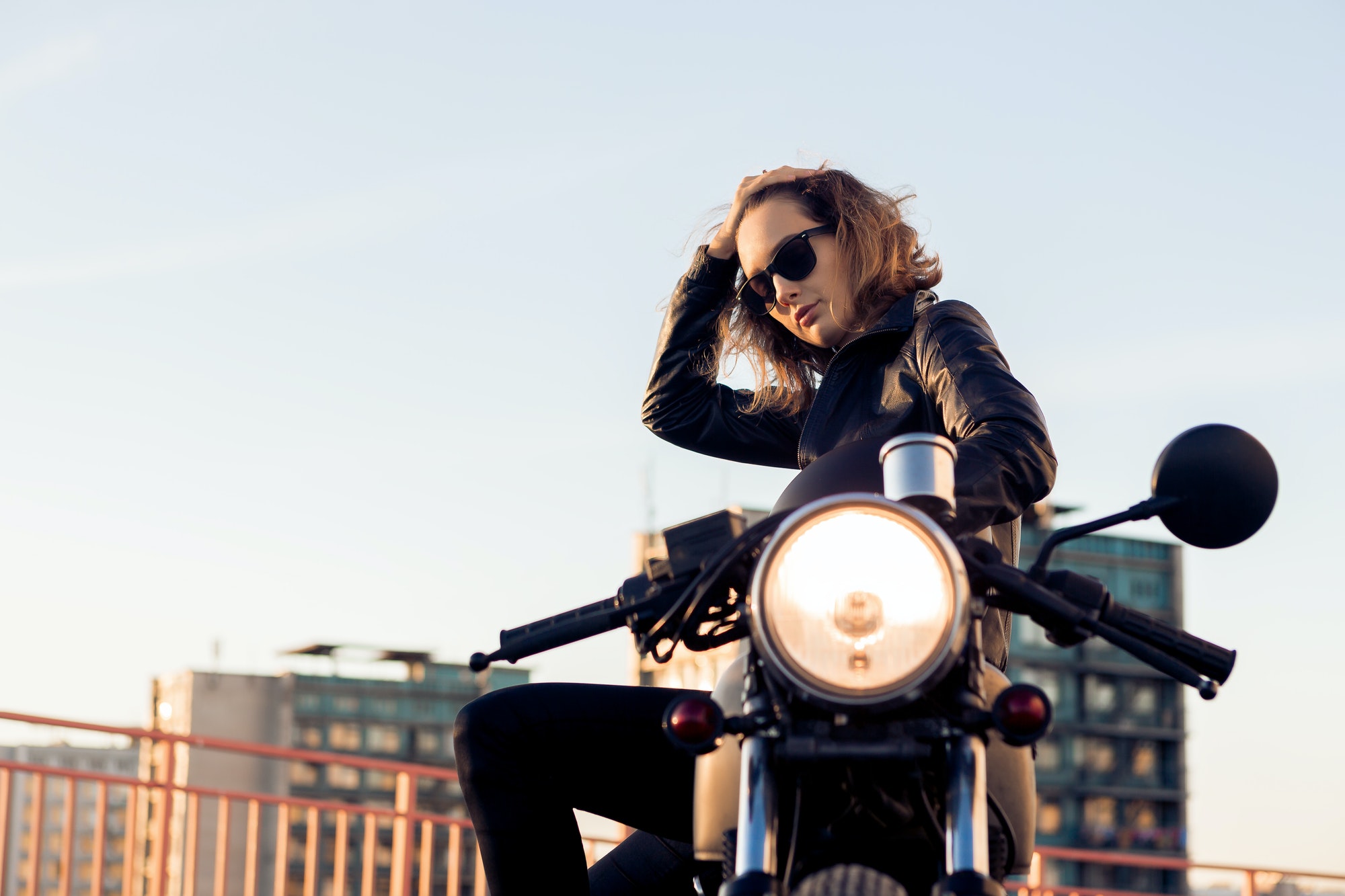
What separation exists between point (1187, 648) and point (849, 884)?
47cm

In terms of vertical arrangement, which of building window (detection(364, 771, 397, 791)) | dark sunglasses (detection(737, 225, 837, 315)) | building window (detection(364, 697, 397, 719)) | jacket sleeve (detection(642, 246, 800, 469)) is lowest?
building window (detection(364, 771, 397, 791))

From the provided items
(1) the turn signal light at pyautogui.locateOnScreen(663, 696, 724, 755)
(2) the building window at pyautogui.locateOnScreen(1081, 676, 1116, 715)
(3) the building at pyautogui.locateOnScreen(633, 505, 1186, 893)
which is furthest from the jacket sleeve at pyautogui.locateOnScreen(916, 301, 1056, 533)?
(2) the building window at pyautogui.locateOnScreen(1081, 676, 1116, 715)

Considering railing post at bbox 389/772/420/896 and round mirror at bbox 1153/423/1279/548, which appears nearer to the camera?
round mirror at bbox 1153/423/1279/548

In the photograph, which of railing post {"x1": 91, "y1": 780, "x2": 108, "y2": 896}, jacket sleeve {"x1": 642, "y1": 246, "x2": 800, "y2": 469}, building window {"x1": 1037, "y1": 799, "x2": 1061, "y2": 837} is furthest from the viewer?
building window {"x1": 1037, "y1": 799, "x2": 1061, "y2": 837}

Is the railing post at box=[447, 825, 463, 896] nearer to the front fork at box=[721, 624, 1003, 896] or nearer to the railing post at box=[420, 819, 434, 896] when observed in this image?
the railing post at box=[420, 819, 434, 896]

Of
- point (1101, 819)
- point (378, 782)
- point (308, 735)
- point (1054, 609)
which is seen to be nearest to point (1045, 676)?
point (1101, 819)

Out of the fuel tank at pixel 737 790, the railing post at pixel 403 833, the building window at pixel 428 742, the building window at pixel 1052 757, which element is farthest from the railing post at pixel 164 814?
the building window at pixel 428 742

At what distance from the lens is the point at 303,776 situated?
8519 centimetres

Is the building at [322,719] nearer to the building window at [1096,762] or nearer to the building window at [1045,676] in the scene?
the building window at [1045,676]

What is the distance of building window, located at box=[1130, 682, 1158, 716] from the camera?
7106 centimetres

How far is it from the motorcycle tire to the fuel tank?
0.21 m

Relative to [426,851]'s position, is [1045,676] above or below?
Answer: above

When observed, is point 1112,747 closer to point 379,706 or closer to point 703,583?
point 379,706

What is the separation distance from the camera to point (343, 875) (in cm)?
668
